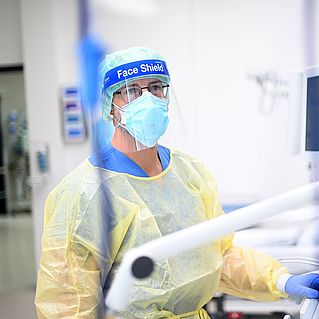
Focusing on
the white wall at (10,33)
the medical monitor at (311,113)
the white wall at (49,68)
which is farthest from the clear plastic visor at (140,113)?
the white wall at (10,33)

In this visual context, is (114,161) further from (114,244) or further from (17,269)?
(17,269)

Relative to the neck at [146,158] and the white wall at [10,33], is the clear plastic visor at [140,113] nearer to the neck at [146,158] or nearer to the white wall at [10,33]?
the neck at [146,158]

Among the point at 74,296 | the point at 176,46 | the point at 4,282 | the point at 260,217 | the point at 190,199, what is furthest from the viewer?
the point at 176,46

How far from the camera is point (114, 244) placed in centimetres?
87

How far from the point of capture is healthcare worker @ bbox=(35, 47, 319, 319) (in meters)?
0.86

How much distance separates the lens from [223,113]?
107 inches

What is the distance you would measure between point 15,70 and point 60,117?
73 centimetres

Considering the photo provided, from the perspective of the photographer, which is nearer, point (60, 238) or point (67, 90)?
point (60, 238)

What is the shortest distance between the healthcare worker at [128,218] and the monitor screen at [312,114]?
269mm

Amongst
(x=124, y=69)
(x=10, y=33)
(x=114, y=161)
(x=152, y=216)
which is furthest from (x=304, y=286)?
(x=10, y=33)

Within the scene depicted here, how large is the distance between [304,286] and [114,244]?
395mm

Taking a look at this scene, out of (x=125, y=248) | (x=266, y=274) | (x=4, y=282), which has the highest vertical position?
(x=125, y=248)

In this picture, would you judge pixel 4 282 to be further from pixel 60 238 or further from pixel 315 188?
pixel 315 188

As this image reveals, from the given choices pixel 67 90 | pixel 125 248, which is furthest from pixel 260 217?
pixel 67 90
